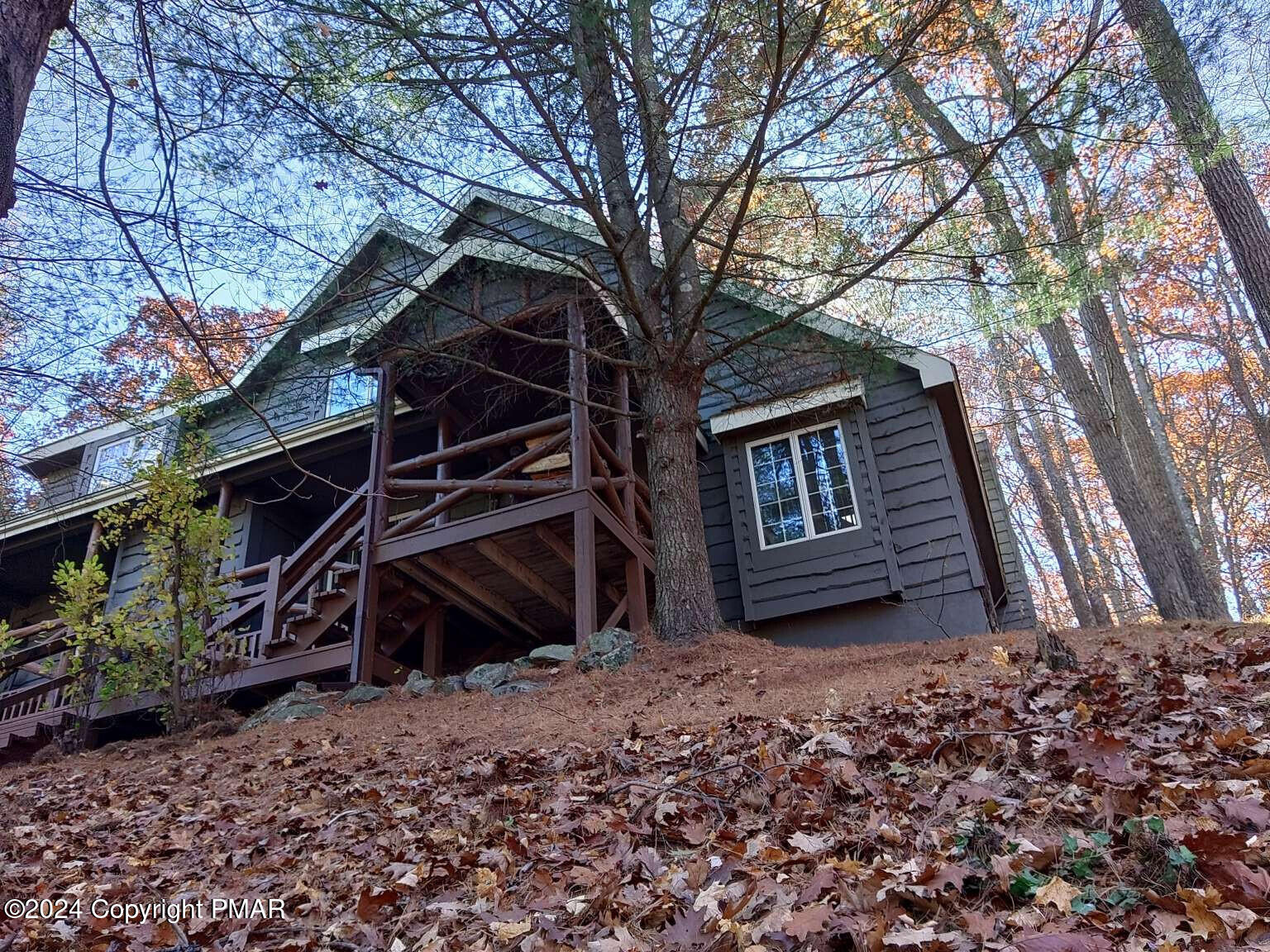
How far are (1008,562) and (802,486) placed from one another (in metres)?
3.46

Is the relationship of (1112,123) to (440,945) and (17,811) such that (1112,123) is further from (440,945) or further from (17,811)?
(17,811)

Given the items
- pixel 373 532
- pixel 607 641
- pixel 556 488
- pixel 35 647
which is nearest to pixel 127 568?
pixel 35 647

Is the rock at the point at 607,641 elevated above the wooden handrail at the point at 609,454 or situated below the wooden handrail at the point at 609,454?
below

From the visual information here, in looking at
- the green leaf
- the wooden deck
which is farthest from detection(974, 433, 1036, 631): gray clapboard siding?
the green leaf

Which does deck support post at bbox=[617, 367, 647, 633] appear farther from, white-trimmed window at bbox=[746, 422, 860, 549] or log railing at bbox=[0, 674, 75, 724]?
log railing at bbox=[0, 674, 75, 724]

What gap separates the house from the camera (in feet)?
29.0

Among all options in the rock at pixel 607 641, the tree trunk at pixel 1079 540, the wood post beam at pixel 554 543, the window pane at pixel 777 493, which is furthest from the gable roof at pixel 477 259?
the tree trunk at pixel 1079 540

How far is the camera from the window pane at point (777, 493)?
11.0m

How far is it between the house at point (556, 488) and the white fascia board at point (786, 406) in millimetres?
35

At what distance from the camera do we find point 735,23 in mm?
6070

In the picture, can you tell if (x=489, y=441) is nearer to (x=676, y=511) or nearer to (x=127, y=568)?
(x=676, y=511)

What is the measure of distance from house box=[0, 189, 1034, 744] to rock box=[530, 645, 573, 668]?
1.09 feet

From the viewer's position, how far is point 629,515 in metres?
9.84

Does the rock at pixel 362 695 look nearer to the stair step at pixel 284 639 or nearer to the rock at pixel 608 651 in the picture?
the stair step at pixel 284 639
